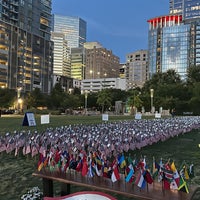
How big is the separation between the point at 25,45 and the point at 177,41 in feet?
286

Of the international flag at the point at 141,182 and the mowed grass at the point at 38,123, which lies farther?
the mowed grass at the point at 38,123

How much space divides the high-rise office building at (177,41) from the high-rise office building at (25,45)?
226ft

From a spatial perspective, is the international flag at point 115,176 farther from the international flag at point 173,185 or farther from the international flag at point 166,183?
the international flag at point 173,185

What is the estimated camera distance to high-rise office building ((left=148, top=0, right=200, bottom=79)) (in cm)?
16038

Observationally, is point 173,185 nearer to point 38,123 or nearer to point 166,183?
point 166,183

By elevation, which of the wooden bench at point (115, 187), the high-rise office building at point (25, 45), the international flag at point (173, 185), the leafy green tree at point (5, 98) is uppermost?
the high-rise office building at point (25, 45)

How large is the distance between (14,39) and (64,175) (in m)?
120

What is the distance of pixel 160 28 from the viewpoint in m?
174

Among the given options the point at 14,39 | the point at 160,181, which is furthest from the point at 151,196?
the point at 14,39

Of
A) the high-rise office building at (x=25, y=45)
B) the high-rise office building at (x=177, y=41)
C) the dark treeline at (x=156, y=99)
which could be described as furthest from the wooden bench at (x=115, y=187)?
the high-rise office building at (x=177, y=41)

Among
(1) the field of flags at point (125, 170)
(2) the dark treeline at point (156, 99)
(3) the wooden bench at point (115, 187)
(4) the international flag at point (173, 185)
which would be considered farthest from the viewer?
(2) the dark treeline at point (156, 99)

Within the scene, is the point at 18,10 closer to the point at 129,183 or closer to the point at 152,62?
the point at 152,62

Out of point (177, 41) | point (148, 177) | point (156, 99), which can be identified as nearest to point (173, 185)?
point (148, 177)

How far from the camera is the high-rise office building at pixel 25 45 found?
372ft
